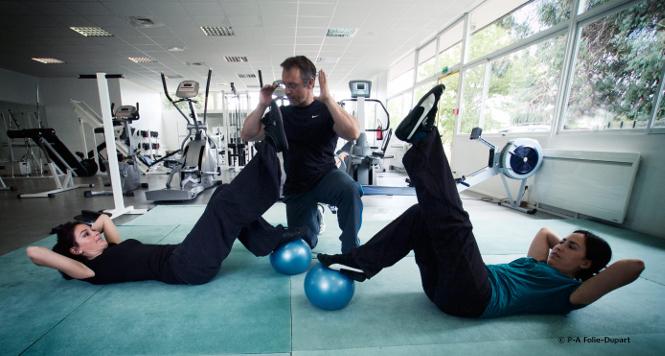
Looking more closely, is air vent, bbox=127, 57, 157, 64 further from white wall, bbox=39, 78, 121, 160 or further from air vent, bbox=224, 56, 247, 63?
white wall, bbox=39, 78, 121, 160

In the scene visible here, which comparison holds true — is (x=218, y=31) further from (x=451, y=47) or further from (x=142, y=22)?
(x=451, y=47)

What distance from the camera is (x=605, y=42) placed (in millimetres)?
3191

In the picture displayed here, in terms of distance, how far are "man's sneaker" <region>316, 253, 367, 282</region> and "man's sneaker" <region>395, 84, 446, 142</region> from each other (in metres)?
0.69

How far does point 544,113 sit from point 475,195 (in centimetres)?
162

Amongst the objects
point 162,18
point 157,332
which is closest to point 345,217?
point 157,332

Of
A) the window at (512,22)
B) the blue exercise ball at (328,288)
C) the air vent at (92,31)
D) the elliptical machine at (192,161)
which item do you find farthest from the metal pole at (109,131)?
the window at (512,22)

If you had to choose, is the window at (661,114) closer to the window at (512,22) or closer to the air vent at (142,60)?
the window at (512,22)

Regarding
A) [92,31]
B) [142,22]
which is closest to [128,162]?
[142,22]

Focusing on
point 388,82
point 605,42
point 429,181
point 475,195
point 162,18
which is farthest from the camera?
point 388,82

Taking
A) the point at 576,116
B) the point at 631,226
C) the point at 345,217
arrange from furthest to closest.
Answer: the point at 576,116 → the point at 631,226 → the point at 345,217

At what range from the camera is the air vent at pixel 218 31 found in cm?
626

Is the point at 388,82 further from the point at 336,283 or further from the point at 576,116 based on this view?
the point at 336,283

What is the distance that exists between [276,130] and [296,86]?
33 centimetres

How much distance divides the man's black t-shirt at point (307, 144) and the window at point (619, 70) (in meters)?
3.39
